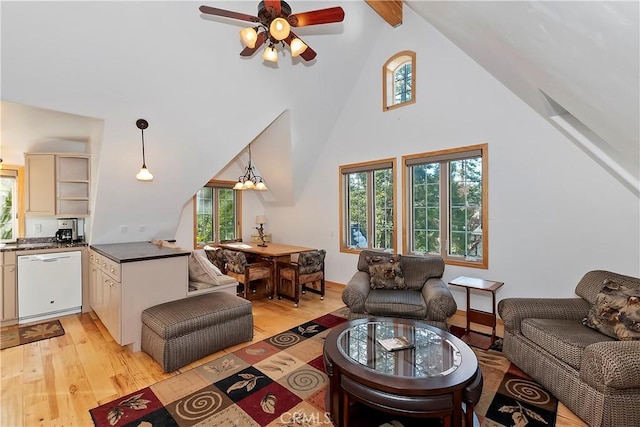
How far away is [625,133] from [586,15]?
4.08ft

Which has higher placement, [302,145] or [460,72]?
[460,72]

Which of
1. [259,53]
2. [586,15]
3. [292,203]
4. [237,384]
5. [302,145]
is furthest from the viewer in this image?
[292,203]

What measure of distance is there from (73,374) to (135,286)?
87cm

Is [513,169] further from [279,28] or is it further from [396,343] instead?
[279,28]

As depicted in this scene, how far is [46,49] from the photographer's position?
256 centimetres

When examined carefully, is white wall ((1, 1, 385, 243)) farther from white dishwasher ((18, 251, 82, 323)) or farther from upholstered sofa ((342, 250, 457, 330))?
upholstered sofa ((342, 250, 457, 330))

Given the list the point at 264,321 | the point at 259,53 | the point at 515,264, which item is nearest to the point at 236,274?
the point at 264,321

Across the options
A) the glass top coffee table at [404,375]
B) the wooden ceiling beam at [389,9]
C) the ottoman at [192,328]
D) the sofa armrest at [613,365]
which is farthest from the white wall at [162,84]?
the sofa armrest at [613,365]

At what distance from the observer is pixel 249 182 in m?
5.46

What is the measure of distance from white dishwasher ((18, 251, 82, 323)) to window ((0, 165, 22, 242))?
1.02m

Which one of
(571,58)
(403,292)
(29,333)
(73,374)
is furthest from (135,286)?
(571,58)

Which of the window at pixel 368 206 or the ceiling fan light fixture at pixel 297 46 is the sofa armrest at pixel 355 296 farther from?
the ceiling fan light fixture at pixel 297 46

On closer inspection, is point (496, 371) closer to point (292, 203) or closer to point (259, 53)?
point (259, 53)

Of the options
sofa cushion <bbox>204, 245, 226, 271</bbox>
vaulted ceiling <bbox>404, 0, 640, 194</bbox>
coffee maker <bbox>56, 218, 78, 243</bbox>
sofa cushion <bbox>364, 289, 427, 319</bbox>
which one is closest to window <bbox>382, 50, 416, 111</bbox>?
vaulted ceiling <bbox>404, 0, 640, 194</bbox>
